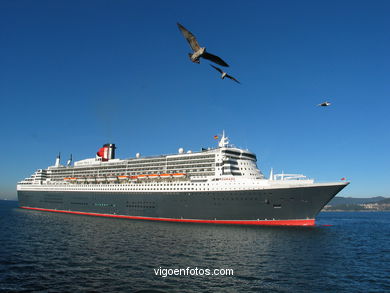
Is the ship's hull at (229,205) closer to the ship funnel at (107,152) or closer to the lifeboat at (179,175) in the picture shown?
the lifeboat at (179,175)

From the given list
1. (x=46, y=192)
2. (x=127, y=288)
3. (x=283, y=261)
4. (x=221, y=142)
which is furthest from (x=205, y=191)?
(x=46, y=192)

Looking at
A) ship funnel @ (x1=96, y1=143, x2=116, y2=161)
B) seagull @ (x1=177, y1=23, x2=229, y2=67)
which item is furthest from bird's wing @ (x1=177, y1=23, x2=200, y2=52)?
ship funnel @ (x1=96, y1=143, x2=116, y2=161)

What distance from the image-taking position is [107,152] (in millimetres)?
65375

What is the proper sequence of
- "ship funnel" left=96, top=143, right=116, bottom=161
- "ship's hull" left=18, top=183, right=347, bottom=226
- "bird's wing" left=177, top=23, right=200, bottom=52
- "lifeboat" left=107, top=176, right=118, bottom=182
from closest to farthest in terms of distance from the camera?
1. "bird's wing" left=177, top=23, right=200, bottom=52
2. "ship's hull" left=18, top=183, right=347, bottom=226
3. "lifeboat" left=107, top=176, right=118, bottom=182
4. "ship funnel" left=96, top=143, right=116, bottom=161

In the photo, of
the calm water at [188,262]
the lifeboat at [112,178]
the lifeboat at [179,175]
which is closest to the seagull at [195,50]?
the calm water at [188,262]

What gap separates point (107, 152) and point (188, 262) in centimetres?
5127

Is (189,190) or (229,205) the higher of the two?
(189,190)

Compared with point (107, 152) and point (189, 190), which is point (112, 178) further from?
point (189, 190)

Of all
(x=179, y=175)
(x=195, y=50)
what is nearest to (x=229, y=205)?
(x=179, y=175)

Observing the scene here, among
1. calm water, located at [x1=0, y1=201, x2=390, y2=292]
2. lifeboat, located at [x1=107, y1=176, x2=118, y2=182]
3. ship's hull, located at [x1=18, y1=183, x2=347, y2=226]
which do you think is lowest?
calm water, located at [x1=0, y1=201, x2=390, y2=292]

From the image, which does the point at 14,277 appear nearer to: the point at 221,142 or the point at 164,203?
the point at 164,203

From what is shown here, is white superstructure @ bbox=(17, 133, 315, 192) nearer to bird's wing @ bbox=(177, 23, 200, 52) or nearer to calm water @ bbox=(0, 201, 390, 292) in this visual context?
calm water @ bbox=(0, 201, 390, 292)

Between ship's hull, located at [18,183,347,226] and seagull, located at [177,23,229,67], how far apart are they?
104ft

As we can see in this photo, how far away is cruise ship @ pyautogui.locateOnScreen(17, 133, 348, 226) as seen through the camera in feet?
123
